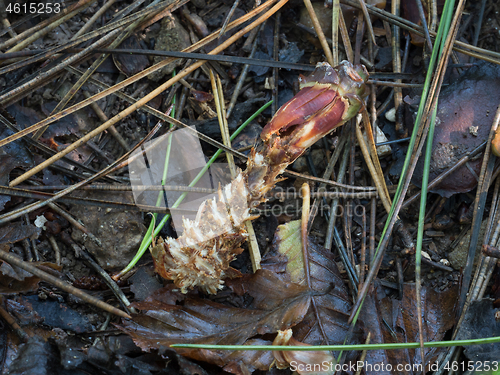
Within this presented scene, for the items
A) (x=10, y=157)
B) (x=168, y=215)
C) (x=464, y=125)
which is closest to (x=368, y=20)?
(x=464, y=125)

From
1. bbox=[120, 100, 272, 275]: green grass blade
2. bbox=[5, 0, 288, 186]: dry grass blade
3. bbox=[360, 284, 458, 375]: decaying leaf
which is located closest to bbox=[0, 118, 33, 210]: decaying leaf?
bbox=[5, 0, 288, 186]: dry grass blade

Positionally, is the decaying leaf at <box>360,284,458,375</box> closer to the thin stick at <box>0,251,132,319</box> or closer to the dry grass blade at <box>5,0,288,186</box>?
the thin stick at <box>0,251,132,319</box>

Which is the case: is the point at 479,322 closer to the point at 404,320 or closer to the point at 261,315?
the point at 404,320

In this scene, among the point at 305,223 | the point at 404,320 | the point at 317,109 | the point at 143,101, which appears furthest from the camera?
the point at 143,101

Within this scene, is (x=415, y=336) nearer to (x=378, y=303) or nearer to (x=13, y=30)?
(x=378, y=303)

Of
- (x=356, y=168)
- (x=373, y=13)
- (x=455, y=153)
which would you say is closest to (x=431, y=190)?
(x=455, y=153)

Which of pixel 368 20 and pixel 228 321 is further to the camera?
pixel 368 20

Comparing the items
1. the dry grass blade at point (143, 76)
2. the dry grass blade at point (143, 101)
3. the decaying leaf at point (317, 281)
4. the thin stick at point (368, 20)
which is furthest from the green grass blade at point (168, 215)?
the thin stick at point (368, 20)
